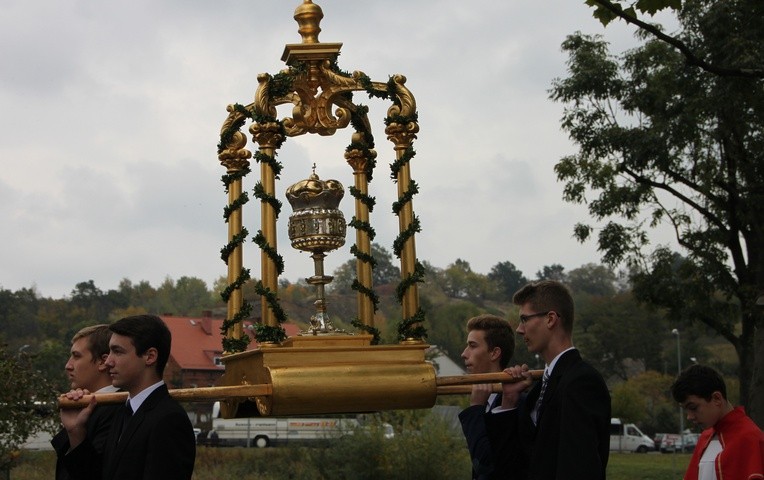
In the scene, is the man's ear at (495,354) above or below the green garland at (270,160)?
below

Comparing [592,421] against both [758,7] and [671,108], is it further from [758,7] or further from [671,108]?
[671,108]

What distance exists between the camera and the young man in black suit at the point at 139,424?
5.17 meters

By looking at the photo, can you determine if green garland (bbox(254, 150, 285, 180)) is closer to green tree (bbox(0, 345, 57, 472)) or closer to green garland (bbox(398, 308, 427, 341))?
green garland (bbox(398, 308, 427, 341))

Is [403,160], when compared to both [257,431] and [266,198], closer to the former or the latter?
[266,198]

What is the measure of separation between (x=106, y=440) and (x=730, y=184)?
63.1ft

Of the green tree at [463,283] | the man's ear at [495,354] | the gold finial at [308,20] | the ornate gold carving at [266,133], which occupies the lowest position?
the man's ear at [495,354]

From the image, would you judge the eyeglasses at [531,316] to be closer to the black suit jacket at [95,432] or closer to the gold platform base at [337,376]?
the gold platform base at [337,376]

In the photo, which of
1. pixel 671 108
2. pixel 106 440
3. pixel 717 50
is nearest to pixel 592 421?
pixel 106 440

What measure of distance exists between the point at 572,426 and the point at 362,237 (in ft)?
9.50

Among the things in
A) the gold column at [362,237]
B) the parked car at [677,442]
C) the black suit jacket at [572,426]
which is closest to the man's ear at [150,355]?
the black suit jacket at [572,426]

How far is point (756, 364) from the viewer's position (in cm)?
1859

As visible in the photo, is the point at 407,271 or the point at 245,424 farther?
the point at 245,424

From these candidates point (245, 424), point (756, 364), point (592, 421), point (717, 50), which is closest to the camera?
point (592, 421)

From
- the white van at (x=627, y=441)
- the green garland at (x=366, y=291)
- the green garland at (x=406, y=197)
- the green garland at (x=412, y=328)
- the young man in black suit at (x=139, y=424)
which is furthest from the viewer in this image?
the white van at (x=627, y=441)
